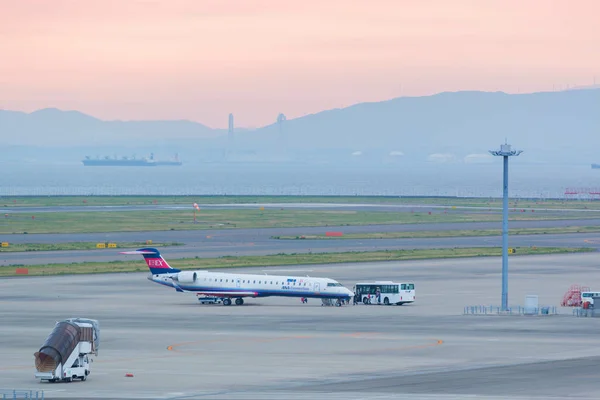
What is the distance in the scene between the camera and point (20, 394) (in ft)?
161

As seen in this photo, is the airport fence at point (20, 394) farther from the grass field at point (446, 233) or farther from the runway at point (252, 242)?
the grass field at point (446, 233)

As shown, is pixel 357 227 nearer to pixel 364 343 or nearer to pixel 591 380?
pixel 364 343

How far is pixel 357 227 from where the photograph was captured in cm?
18562

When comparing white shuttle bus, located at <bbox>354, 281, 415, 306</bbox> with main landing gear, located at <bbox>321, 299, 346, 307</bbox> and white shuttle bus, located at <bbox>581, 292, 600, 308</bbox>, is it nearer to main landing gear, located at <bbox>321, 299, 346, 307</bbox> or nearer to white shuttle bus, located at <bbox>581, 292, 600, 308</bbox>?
main landing gear, located at <bbox>321, 299, 346, 307</bbox>

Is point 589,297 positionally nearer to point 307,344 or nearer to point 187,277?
point 307,344

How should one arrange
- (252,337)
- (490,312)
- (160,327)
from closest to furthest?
(252,337) → (160,327) → (490,312)

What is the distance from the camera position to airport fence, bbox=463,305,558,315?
280ft

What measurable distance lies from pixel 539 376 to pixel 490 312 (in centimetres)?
3236

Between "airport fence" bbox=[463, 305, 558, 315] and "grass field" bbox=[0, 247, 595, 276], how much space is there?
40.3 m

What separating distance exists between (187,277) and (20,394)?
1815 inches

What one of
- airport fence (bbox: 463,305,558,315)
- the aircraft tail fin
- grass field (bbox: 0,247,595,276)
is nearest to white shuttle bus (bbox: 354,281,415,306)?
airport fence (bbox: 463,305,558,315)

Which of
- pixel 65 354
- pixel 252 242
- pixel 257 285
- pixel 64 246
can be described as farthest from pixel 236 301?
pixel 252 242

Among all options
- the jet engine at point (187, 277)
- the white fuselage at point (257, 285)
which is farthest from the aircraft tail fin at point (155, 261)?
the jet engine at point (187, 277)

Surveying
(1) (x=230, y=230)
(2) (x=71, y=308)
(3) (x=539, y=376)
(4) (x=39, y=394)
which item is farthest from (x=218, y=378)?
(1) (x=230, y=230)
